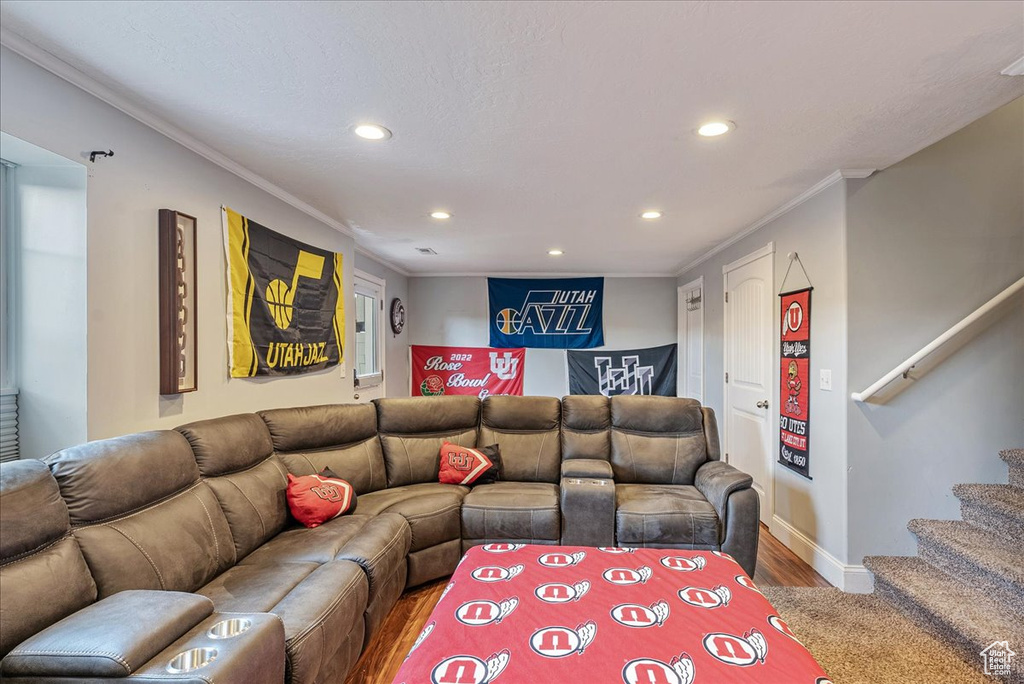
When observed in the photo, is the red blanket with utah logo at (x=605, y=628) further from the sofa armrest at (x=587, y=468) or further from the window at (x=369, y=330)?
the window at (x=369, y=330)

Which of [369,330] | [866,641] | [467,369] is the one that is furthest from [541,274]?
[866,641]

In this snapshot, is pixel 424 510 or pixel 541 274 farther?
pixel 541 274

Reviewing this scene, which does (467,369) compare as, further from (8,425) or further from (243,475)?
(8,425)

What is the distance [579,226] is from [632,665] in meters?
3.07

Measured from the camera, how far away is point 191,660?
1.13 m

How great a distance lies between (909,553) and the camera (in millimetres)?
2535

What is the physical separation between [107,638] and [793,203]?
384cm

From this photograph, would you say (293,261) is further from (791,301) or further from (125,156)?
(791,301)

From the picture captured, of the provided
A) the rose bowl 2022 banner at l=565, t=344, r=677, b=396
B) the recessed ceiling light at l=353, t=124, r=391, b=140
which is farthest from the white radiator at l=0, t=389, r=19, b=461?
the rose bowl 2022 banner at l=565, t=344, r=677, b=396

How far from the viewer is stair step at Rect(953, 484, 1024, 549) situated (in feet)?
7.20

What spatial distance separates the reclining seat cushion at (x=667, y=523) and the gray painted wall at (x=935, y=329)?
2.58ft

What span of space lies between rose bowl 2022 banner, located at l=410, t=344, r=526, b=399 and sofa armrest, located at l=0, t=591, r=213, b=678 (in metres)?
4.68

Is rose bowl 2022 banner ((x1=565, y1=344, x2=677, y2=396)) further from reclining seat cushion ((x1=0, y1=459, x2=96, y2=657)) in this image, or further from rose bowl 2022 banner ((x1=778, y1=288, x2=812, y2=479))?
reclining seat cushion ((x1=0, y1=459, x2=96, y2=657))

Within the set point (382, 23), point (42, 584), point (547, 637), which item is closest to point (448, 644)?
point (547, 637)
